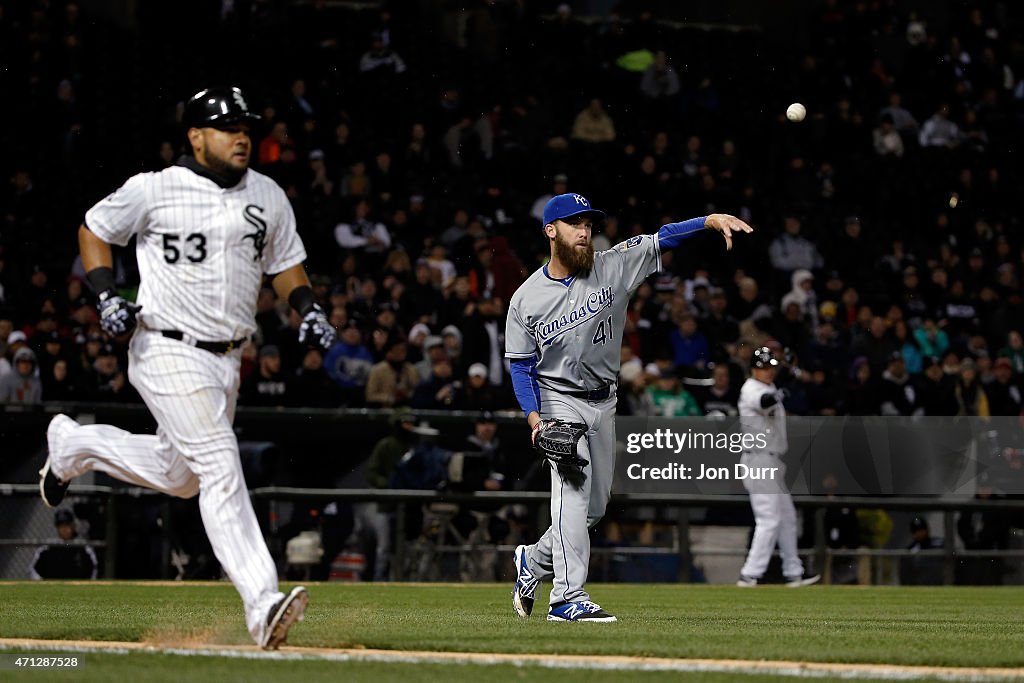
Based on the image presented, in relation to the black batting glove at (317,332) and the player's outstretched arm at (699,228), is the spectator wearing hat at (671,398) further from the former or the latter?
the black batting glove at (317,332)

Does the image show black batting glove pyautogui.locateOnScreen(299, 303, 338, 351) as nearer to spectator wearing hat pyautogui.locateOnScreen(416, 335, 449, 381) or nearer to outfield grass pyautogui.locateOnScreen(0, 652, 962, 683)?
outfield grass pyautogui.locateOnScreen(0, 652, 962, 683)

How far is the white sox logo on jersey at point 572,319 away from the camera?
763cm

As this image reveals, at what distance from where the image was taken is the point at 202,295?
598cm

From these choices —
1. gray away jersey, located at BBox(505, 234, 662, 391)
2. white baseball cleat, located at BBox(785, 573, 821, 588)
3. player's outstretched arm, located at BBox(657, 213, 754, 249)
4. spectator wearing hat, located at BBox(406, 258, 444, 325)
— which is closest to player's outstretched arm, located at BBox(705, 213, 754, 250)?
player's outstretched arm, located at BBox(657, 213, 754, 249)

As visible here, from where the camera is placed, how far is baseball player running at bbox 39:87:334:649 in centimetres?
585

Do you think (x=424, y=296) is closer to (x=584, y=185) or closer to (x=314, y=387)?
(x=314, y=387)

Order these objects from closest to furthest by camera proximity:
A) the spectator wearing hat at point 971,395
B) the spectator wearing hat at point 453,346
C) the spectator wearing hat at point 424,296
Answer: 1. the spectator wearing hat at point 453,346
2. the spectator wearing hat at point 971,395
3. the spectator wearing hat at point 424,296

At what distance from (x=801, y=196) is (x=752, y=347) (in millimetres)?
5793

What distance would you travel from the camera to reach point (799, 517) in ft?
48.5

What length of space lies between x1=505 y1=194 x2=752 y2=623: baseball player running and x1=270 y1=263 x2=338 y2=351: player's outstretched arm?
158cm

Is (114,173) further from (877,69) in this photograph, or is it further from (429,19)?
(877,69)

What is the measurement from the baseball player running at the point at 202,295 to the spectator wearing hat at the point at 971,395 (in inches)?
466

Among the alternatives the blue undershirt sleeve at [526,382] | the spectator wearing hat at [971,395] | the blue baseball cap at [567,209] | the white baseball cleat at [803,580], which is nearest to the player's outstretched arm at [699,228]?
the blue baseball cap at [567,209]

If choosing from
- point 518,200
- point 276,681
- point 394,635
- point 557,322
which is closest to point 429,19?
point 518,200
